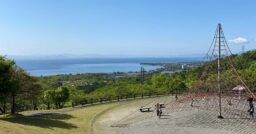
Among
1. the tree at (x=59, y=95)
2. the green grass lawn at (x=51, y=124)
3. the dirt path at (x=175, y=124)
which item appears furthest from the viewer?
the tree at (x=59, y=95)

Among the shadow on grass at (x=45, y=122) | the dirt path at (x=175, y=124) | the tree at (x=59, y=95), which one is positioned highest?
the tree at (x=59, y=95)

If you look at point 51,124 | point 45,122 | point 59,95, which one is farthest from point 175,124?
point 59,95

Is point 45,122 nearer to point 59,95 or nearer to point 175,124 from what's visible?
point 175,124

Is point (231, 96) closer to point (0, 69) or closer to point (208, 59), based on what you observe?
point (208, 59)

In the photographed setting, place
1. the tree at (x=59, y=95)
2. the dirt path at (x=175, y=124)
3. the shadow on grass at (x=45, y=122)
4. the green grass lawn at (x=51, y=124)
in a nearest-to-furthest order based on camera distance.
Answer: the green grass lawn at (x=51, y=124) → the dirt path at (x=175, y=124) → the shadow on grass at (x=45, y=122) → the tree at (x=59, y=95)

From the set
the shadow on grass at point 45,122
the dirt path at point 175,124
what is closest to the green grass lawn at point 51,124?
the shadow on grass at point 45,122

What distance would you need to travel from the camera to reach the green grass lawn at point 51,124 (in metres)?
20.9

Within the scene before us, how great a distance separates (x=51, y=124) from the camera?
24.5m

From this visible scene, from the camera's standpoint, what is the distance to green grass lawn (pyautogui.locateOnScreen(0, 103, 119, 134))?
20.9 metres

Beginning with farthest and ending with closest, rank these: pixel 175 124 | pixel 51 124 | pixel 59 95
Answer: pixel 59 95 < pixel 175 124 < pixel 51 124

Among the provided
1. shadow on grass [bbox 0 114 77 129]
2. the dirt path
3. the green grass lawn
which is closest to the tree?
the green grass lawn

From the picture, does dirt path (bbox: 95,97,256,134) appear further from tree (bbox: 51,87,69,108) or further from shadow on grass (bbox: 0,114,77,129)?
tree (bbox: 51,87,69,108)

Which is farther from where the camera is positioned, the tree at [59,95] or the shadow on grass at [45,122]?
the tree at [59,95]

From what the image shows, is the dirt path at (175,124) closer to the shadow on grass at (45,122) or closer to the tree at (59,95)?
the shadow on grass at (45,122)
